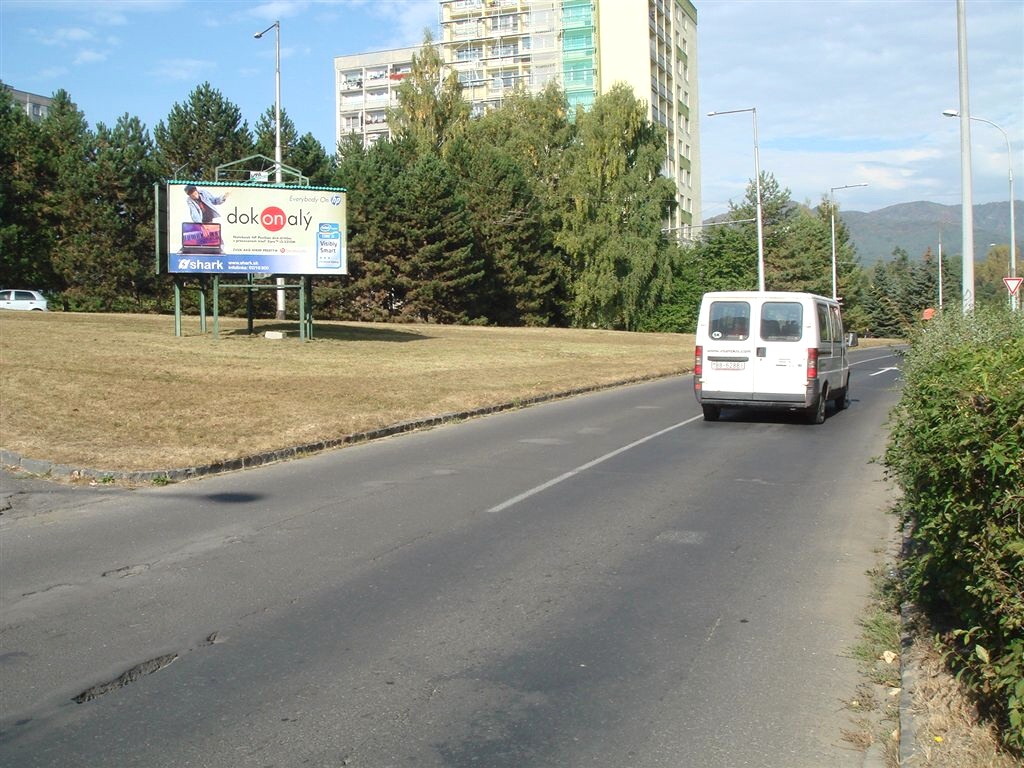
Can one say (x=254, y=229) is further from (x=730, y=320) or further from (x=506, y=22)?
(x=506, y=22)

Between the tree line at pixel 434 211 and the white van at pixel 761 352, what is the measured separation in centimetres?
3271

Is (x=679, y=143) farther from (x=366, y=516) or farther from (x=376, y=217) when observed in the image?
(x=366, y=516)

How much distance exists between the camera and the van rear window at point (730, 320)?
16484 mm

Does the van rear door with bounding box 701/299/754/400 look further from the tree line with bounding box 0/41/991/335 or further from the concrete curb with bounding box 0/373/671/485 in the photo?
the tree line with bounding box 0/41/991/335

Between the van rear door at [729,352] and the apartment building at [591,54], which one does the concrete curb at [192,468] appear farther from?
the apartment building at [591,54]

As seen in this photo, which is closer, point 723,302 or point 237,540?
point 237,540

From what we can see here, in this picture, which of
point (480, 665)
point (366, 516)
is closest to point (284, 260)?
point (366, 516)

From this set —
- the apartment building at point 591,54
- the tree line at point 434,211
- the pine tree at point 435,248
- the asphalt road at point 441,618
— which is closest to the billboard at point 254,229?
the asphalt road at point 441,618

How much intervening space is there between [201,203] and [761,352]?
18305 millimetres

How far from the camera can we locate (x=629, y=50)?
3248 inches

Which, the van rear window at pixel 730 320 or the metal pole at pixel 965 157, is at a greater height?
the metal pole at pixel 965 157

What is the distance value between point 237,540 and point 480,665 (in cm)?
375

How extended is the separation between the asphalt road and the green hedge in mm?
689

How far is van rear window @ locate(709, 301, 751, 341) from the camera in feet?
54.1
